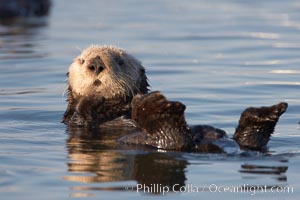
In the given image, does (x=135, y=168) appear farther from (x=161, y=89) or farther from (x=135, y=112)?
(x=161, y=89)

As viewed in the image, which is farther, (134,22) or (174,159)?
(134,22)

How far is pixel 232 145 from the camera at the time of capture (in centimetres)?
645

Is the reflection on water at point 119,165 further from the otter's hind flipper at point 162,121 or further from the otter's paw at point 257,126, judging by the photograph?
the otter's paw at point 257,126

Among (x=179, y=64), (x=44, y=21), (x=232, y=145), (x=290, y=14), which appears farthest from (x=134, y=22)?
(x=232, y=145)

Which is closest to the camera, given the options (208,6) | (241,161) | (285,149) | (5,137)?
(241,161)

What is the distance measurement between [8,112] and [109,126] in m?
1.55

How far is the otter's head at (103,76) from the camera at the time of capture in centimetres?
807

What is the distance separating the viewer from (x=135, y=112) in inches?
255

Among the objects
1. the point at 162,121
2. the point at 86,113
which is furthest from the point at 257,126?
the point at 86,113

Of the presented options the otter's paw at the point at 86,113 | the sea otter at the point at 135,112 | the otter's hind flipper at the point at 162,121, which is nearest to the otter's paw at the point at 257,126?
the sea otter at the point at 135,112

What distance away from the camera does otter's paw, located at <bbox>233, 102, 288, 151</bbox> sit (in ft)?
Answer: 20.6

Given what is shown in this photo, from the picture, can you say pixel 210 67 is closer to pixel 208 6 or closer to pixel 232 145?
pixel 232 145

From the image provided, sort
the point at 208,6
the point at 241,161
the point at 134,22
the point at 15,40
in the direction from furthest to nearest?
the point at 208,6, the point at 134,22, the point at 15,40, the point at 241,161

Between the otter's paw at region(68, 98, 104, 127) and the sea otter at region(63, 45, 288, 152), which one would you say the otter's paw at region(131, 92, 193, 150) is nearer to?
the sea otter at region(63, 45, 288, 152)
